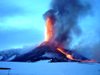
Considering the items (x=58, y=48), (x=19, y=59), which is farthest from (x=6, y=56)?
(x=58, y=48)

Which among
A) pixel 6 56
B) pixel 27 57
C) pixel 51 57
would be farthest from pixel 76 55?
pixel 6 56

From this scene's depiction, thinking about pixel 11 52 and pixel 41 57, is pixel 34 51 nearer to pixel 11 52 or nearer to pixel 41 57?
pixel 41 57

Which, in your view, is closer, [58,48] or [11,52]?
[11,52]

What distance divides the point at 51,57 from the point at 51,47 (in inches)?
61.8

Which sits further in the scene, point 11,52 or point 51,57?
point 51,57

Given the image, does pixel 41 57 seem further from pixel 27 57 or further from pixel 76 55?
pixel 76 55

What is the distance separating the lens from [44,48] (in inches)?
1843

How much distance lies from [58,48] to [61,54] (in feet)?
3.87

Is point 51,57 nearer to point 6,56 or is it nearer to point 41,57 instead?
point 41,57

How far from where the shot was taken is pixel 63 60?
1783 inches

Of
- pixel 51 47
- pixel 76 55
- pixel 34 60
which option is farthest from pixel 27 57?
pixel 76 55

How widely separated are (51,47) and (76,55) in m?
4.13

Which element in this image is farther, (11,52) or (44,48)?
(44,48)

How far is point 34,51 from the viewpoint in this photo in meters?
46.0
